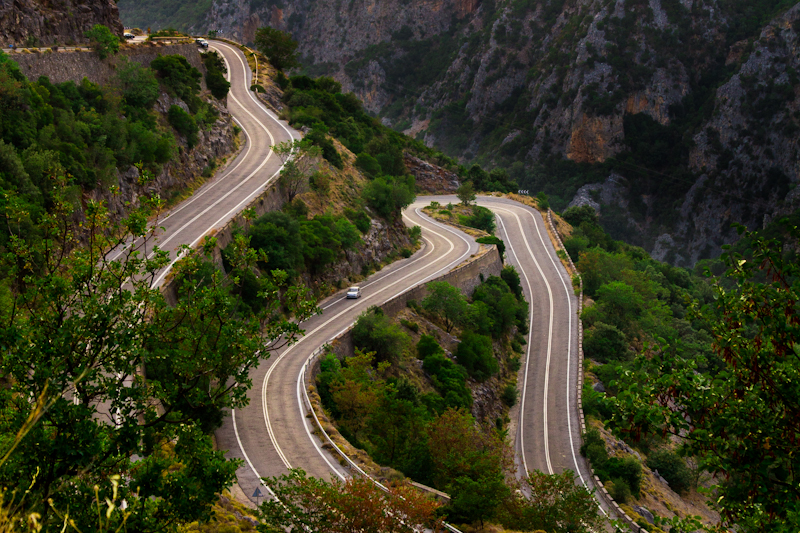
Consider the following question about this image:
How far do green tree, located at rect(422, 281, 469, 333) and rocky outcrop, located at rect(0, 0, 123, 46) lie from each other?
34.9m

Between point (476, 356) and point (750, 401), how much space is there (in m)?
37.2

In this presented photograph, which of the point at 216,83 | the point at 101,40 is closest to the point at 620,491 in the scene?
the point at 101,40

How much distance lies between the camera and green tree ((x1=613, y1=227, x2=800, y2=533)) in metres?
Result: 10.3

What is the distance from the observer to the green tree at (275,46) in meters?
91.8

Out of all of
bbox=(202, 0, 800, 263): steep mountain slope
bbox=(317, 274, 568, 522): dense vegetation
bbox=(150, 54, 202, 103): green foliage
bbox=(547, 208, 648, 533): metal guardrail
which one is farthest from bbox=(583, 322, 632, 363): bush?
bbox=(202, 0, 800, 263): steep mountain slope

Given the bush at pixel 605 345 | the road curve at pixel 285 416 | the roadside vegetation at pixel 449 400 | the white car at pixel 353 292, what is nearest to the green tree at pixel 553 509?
the roadside vegetation at pixel 449 400

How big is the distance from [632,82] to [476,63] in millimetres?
51758

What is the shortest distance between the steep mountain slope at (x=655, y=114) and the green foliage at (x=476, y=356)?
344 ft

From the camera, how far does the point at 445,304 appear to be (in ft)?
163

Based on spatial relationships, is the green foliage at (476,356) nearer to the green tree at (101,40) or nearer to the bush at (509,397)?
the bush at (509,397)

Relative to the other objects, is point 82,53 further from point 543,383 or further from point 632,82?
point 632,82

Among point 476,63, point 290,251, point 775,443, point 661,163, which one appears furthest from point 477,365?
point 476,63

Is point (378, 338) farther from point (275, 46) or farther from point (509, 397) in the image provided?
point (275, 46)

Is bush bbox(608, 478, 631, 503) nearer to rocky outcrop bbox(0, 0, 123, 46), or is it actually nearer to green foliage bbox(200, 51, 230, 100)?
rocky outcrop bbox(0, 0, 123, 46)
